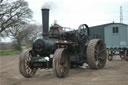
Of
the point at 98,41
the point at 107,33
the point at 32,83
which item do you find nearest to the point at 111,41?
the point at 107,33

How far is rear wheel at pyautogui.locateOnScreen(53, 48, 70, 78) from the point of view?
7742 mm

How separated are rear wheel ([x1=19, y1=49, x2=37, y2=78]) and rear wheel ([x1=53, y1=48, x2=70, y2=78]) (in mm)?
1244

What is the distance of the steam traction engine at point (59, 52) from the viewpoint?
27.2 ft

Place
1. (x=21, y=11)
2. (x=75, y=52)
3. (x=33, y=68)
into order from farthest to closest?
1. (x=21, y=11)
2. (x=75, y=52)
3. (x=33, y=68)

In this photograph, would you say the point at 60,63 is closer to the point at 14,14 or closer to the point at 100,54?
the point at 100,54

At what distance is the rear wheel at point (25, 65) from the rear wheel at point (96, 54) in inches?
97.2

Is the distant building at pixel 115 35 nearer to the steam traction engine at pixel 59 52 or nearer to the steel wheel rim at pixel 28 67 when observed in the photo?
the steam traction engine at pixel 59 52

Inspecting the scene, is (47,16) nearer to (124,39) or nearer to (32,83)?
(32,83)

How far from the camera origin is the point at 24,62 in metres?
8.38

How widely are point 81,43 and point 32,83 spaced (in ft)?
12.2

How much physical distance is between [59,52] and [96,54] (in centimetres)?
292

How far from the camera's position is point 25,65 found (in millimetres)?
8492

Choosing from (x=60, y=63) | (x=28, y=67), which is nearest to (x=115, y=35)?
(x=28, y=67)

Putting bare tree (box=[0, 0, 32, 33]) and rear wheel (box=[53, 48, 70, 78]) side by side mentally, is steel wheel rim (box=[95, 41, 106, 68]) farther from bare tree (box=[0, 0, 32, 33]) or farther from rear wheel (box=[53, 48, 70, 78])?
bare tree (box=[0, 0, 32, 33])
